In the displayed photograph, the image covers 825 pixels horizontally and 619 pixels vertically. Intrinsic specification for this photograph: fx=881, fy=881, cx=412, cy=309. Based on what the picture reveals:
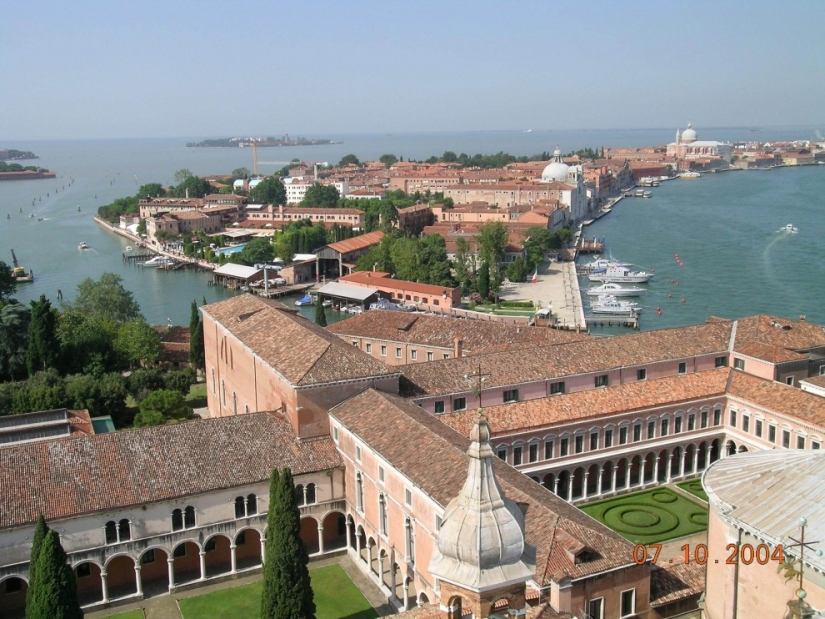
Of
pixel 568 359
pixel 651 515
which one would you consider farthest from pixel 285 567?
pixel 568 359

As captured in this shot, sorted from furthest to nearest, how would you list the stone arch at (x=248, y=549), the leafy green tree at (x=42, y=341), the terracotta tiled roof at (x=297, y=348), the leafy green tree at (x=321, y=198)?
the leafy green tree at (x=321, y=198)
the leafy green tree at (x=42, y=341)
the terracotta tiled roof at (x=297, y=348)
the stone arch at (x=248, y=549)

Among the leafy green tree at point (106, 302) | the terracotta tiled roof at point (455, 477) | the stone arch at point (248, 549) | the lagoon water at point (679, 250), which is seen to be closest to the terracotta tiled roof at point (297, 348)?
the terracotta tiled roof at point (455, 477)

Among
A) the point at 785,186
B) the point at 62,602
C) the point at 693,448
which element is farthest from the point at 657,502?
the point at 785,186

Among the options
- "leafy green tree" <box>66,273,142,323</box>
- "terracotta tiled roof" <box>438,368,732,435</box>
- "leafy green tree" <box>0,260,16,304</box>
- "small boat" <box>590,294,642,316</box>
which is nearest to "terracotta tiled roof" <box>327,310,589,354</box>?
"terracotta tiled roof" <box>438,368,732,435</box>

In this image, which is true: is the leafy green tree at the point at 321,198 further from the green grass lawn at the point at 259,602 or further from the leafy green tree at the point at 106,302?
the green grass lawn at the point at 259,602

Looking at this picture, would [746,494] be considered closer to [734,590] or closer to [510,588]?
[734,590]

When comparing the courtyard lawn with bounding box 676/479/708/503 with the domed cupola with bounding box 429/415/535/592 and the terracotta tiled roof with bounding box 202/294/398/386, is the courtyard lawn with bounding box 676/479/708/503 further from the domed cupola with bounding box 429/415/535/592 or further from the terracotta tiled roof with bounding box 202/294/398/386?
the domed cupola with bounding box 429/415/535/592
